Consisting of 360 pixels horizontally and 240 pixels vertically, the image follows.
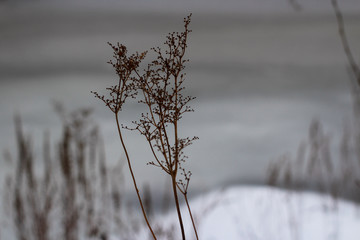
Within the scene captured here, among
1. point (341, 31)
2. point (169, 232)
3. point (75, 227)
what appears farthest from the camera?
point (75, 227)

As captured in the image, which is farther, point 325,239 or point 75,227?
point 325,239

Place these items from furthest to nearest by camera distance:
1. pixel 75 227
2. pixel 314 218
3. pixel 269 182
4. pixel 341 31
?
1. pixel 314 218
2. pixel 269 182
3. pixel 75 227
4. pixel 341 31

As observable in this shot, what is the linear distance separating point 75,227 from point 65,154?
0.66 metres

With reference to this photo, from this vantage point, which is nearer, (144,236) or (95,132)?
(144,236)

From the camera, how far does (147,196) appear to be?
3.16 metres

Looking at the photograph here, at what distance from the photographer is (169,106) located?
1.33m

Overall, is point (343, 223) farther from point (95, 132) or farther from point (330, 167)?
point (95, 132)

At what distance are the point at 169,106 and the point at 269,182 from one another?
3.38 m

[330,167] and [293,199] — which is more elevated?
[330,167]

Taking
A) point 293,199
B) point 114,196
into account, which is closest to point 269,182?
point 293,199

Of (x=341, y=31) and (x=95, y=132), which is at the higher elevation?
(x=95, y=132)

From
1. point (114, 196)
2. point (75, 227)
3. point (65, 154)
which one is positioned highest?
point (65, 154)

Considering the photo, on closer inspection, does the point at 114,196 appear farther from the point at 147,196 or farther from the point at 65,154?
the point at 147,196

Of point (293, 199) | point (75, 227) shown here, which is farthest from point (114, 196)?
point (293, 199)
